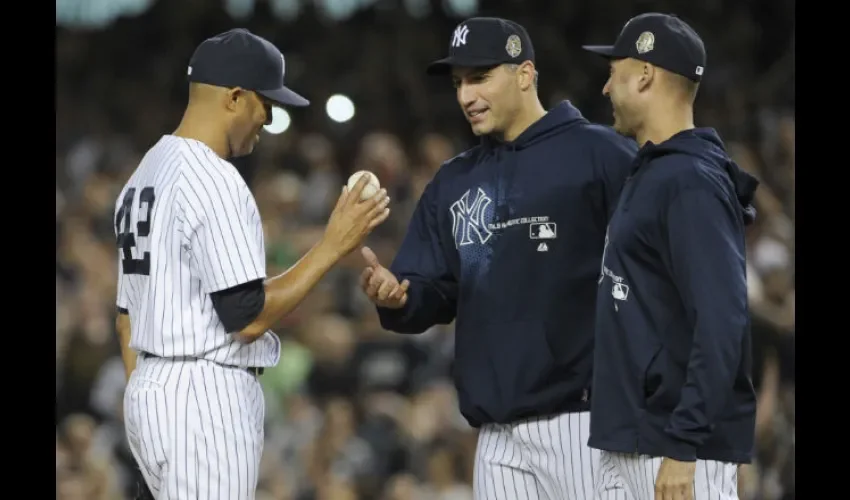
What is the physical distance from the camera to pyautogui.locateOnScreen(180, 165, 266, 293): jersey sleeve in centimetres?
257

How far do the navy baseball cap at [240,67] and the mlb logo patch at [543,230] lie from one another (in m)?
0.64

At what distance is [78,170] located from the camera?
18.6 ft

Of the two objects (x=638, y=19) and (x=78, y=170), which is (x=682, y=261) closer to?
(x=638, y=19)

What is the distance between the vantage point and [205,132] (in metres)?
2.73

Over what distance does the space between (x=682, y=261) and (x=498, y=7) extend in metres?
3.66

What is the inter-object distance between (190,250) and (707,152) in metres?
1.11

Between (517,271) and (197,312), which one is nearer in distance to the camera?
(197,312)

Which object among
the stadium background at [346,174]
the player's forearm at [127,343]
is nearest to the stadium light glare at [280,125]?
the stadium background at [346,174]

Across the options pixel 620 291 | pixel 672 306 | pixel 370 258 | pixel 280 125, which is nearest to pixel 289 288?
pixel 370 258

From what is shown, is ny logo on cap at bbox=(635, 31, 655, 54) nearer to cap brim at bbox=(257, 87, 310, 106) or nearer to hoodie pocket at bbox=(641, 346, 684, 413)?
hoodie pocket at bbox=(641, 346, 684, 413)

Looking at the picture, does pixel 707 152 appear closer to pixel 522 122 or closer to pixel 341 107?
pixel 522 122

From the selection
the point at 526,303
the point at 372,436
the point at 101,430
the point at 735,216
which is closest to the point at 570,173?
the point at 526,303

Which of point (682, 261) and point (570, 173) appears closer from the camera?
point (682, 261)

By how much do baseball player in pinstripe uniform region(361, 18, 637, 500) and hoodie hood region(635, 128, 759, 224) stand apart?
18.3 inches
